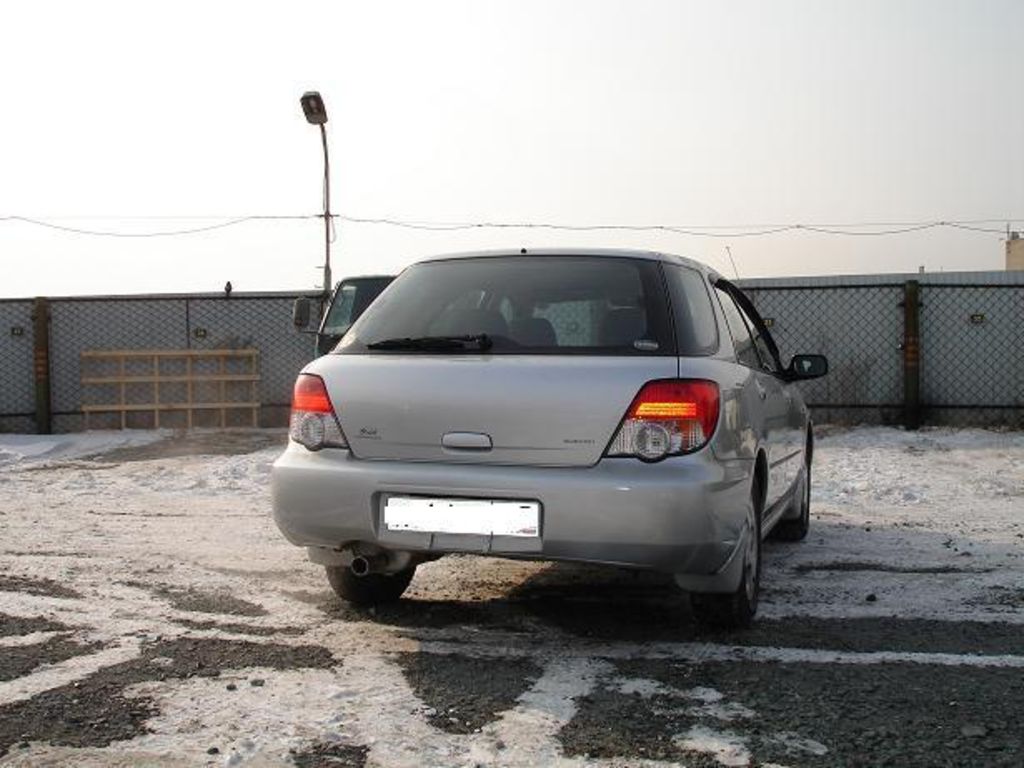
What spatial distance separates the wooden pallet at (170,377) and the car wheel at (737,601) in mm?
11070

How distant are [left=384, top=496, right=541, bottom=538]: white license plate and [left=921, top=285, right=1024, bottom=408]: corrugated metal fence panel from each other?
10.6m

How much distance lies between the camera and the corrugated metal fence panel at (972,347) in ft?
42.5

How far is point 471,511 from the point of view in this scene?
3746mm

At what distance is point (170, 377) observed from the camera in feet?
47.6

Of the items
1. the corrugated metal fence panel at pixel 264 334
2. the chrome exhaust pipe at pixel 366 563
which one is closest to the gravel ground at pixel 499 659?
the chrome exhaust pipe at pixel 366 563

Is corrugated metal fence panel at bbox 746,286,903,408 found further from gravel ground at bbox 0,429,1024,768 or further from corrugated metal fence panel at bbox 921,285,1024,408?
gravel ground at bbox 0,429,1024,768

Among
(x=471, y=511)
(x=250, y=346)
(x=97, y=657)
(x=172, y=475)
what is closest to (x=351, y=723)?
(x=471, y=511)

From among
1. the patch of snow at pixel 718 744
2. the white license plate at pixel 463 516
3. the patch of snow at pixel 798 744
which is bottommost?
the patch of snow at pixel 798 744

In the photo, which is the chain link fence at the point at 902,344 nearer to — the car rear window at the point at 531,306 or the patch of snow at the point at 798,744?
the car rear window at the point at 531,306

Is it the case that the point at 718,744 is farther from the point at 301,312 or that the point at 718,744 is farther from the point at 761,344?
the point at 301,312

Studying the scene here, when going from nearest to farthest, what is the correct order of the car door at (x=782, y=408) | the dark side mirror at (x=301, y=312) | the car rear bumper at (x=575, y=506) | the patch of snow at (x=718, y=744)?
the patch of snow at (x=718, y=744), the car rear bumper at (x=575, y=506), the car door at (x=782, y=408), the dark side mirror at (x=301, y=312)

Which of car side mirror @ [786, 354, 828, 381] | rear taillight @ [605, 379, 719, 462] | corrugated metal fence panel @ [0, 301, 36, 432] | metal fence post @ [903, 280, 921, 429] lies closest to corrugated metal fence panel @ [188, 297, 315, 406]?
corrugated metal fence panel @ [0, 301, 36, 432]

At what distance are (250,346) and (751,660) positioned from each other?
467 inches

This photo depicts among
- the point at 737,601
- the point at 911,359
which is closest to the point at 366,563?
the point at 737,601
